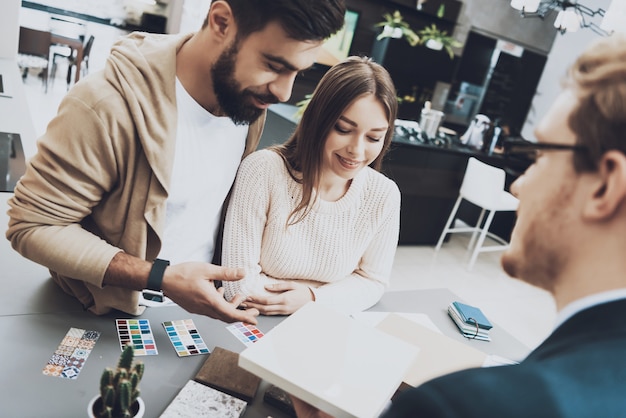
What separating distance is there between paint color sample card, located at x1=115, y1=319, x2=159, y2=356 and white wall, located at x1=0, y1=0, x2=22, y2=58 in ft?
12.6

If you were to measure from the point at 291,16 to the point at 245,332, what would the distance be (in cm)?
82

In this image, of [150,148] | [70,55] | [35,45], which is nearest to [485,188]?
[150,148]

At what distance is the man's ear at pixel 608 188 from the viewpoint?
528 mm

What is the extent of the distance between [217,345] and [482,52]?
295 inches

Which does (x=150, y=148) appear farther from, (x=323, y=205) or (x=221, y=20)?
(x=323, y=205)

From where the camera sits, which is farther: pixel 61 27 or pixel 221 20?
pixel 61 27

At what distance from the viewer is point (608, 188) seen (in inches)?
21.2

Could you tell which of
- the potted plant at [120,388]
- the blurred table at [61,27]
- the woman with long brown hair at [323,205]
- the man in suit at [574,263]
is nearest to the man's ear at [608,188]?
the man in suit at [574,263]

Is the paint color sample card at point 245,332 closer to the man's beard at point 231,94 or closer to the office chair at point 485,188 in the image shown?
the man's beard at point 231,94

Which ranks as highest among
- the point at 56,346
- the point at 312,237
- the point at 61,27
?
the point at 312,237

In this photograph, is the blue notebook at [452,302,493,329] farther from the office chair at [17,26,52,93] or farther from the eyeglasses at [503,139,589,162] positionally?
the office chair at [17,26,52,93]

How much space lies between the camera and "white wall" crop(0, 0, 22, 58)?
379 cm

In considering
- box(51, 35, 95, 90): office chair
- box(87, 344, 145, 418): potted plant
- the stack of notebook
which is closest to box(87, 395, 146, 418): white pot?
box(87, 344, 145, 418): potted plant

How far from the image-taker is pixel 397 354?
983 millimetres
